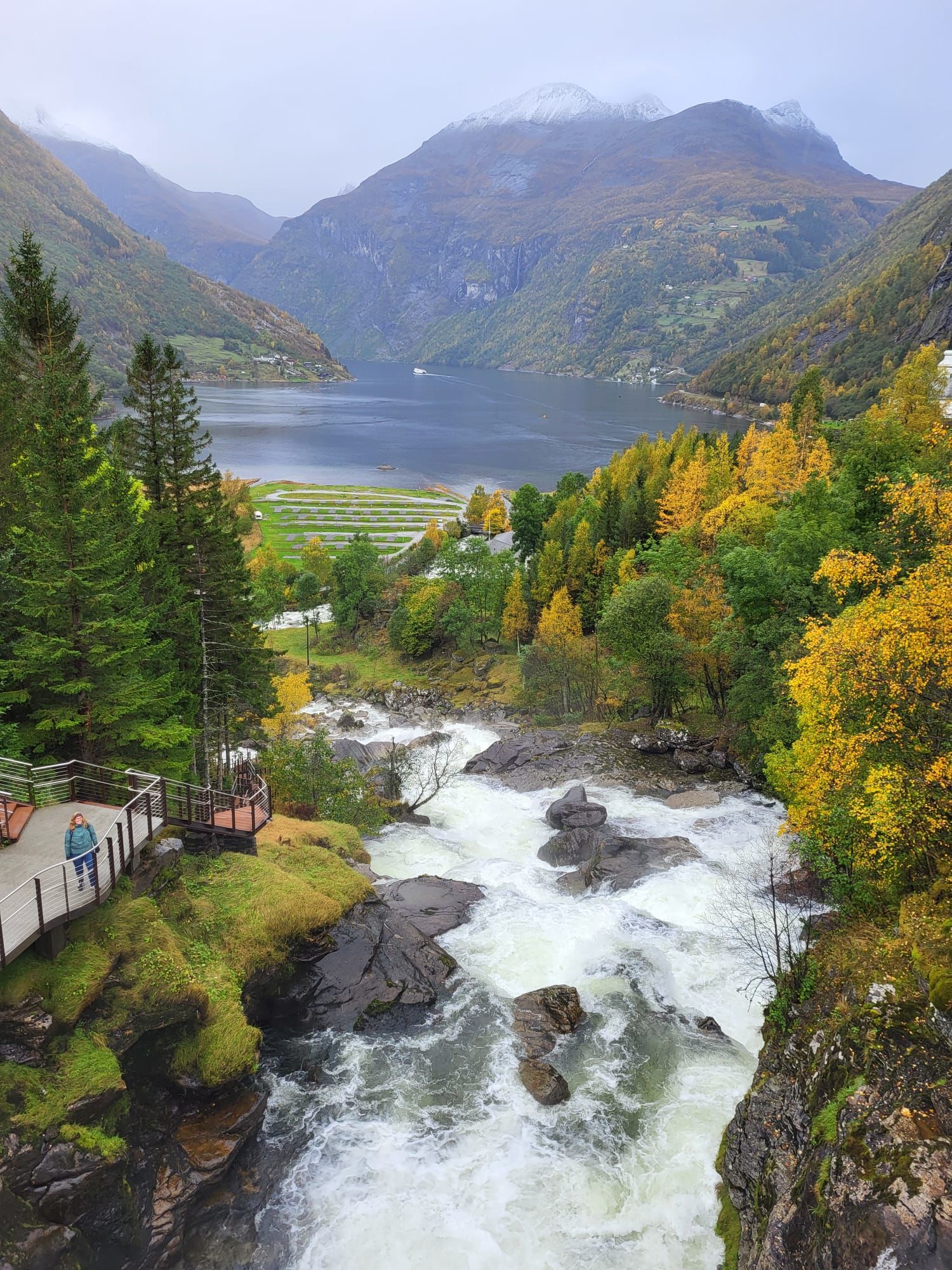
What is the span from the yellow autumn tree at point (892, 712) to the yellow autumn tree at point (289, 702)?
3953 cm

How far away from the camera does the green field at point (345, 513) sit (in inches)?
4926

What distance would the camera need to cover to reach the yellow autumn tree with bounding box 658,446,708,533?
214ft

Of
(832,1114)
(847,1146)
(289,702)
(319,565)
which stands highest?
(847,1146)

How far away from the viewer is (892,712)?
661 inches

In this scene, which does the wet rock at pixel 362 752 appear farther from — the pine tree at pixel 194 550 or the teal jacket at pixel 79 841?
the teal jacket at pixel 79 841

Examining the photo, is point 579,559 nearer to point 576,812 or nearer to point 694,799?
point 694,799

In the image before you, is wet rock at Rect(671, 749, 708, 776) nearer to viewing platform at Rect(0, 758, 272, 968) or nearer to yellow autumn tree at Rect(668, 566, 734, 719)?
yellow autumn tree at Rect(668, 566, 734, 719)

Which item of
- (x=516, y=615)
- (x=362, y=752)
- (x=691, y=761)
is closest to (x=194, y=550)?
(x=362, y=752)

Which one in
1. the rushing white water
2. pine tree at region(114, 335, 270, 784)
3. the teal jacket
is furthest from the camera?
pine tree at region(114, 335, 270, 784)

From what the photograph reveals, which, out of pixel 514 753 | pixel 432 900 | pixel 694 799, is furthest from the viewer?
pixel 514 753

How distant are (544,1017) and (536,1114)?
3.15 meters

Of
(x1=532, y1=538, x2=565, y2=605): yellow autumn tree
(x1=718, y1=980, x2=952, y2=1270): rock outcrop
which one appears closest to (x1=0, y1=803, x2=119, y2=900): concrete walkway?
(x1=718, y1=980, x2=952, y2=1270): rock outcrop

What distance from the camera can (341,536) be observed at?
420 feet

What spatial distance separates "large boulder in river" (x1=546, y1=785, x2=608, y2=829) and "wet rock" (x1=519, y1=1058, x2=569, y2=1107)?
14.5 meters
